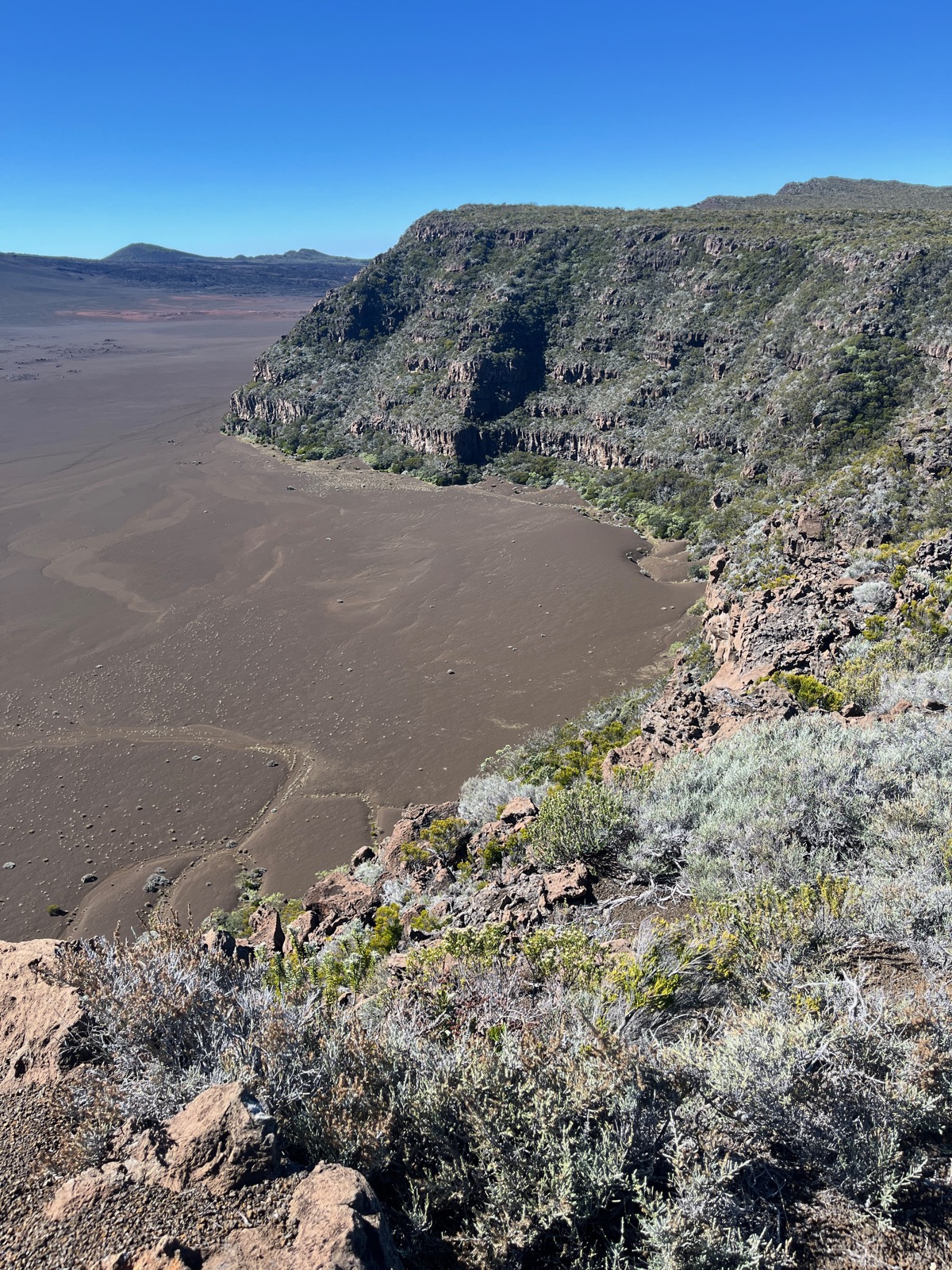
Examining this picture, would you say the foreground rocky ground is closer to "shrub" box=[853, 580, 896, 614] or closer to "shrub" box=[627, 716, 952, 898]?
"shrub" box=[627, 716, 952, 898]

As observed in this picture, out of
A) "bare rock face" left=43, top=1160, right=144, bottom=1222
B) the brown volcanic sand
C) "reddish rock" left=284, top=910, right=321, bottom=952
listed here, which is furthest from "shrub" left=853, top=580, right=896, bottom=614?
"bare rock face" left=43, top=1160, right=144, bottom=1222

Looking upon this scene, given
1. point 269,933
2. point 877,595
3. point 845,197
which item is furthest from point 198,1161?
point 845,197

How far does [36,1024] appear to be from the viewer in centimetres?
498

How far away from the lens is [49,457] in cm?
5697

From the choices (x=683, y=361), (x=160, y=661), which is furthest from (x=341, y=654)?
(x=683, y=361)

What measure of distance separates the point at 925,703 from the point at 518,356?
172 feet

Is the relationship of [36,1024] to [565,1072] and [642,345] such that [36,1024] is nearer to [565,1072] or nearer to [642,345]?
[565,1072]

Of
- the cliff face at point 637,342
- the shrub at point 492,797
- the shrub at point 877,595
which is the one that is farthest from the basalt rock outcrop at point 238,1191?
the cliff face at point 637,342

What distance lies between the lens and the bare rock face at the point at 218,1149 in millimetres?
3346

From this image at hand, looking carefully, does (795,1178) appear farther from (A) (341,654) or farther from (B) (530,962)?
(A) (341,654)

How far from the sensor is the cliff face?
36906 mm

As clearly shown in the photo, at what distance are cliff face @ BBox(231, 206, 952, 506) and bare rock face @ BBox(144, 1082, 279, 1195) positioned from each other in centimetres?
3576

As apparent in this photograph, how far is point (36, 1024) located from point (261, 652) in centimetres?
2468

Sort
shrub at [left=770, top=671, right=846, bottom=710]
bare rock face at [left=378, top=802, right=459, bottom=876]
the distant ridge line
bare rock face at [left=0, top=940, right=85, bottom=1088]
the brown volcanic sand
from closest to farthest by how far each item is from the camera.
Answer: bare rock face at [left=0, top=940, right=85, bottom=1088]
shrub at [left=770, top=671, right=846, bottom=710]
bare rock face at [left=378, top=802, right=459, bottom=876]
the brown volcanic sand
the distant ridge line
